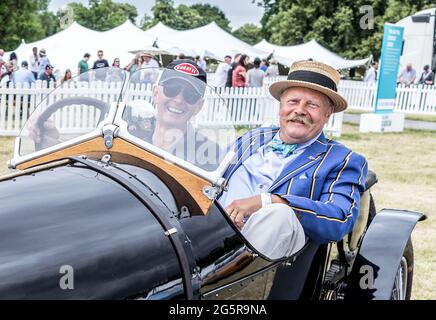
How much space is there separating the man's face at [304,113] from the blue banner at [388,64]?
1199 centimetres

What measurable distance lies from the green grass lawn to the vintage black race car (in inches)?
A: 107

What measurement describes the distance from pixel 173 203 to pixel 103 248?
329mm

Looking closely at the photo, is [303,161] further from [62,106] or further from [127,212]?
[127,212]

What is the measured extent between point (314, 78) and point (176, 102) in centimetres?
102

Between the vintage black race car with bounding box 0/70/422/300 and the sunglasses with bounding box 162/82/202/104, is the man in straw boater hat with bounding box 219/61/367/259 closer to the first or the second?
the vintage black race car with bounding box 0/70/422/300

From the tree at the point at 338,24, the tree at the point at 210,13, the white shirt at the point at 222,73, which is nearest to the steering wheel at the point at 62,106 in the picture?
the white shirt at the point at 222,73

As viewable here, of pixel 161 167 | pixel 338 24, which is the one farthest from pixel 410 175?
pixel 338 24

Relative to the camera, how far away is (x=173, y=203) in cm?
206

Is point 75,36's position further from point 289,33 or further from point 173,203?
point 289,33

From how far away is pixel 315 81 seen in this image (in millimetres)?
3141

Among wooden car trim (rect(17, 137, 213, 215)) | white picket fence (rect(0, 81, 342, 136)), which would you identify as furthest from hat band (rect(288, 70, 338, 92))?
wooden car trim (rect(17, 137, 213, 215))

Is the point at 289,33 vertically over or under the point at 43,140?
over

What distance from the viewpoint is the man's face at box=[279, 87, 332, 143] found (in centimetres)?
318
